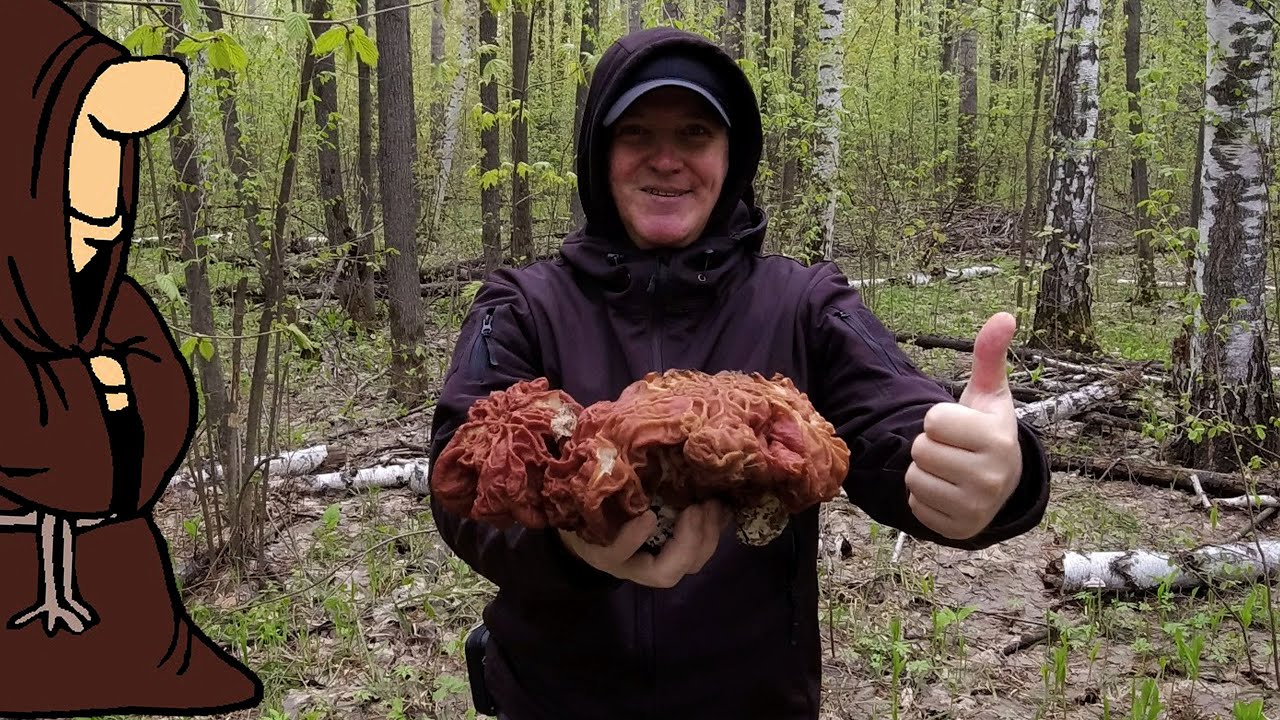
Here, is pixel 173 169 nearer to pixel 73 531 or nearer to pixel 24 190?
pixel 24 190

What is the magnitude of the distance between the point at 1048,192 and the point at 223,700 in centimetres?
984

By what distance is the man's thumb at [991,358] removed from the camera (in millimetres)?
1722

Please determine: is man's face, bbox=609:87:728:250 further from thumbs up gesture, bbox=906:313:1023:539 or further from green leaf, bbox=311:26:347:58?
green leaf, bbox=311:26:347:58

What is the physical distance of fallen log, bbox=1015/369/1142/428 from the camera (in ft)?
24.8

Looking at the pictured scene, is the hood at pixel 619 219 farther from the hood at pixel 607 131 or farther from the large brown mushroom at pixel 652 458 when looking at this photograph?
the large brown mushroom at pixel 652 458

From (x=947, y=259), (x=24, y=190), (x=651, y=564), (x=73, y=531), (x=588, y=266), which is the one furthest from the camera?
(x=947, y=259)

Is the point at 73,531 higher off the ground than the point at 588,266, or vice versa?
the point at 588,266

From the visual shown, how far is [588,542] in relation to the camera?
72.1 inches

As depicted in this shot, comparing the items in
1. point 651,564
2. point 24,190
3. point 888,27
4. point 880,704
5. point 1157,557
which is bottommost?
point 880,704

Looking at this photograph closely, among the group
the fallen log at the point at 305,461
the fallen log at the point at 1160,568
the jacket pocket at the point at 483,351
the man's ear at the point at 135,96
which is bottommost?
the fallen log at the point at 1160,568

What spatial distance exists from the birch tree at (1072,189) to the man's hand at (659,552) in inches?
353

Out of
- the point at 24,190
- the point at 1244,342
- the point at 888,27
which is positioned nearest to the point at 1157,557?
the point at 1244,342

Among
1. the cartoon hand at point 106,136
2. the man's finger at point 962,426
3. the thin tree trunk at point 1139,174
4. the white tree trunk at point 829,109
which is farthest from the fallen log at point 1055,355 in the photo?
the man's finger at point 962,426

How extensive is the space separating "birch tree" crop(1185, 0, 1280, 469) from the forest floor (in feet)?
3.39
